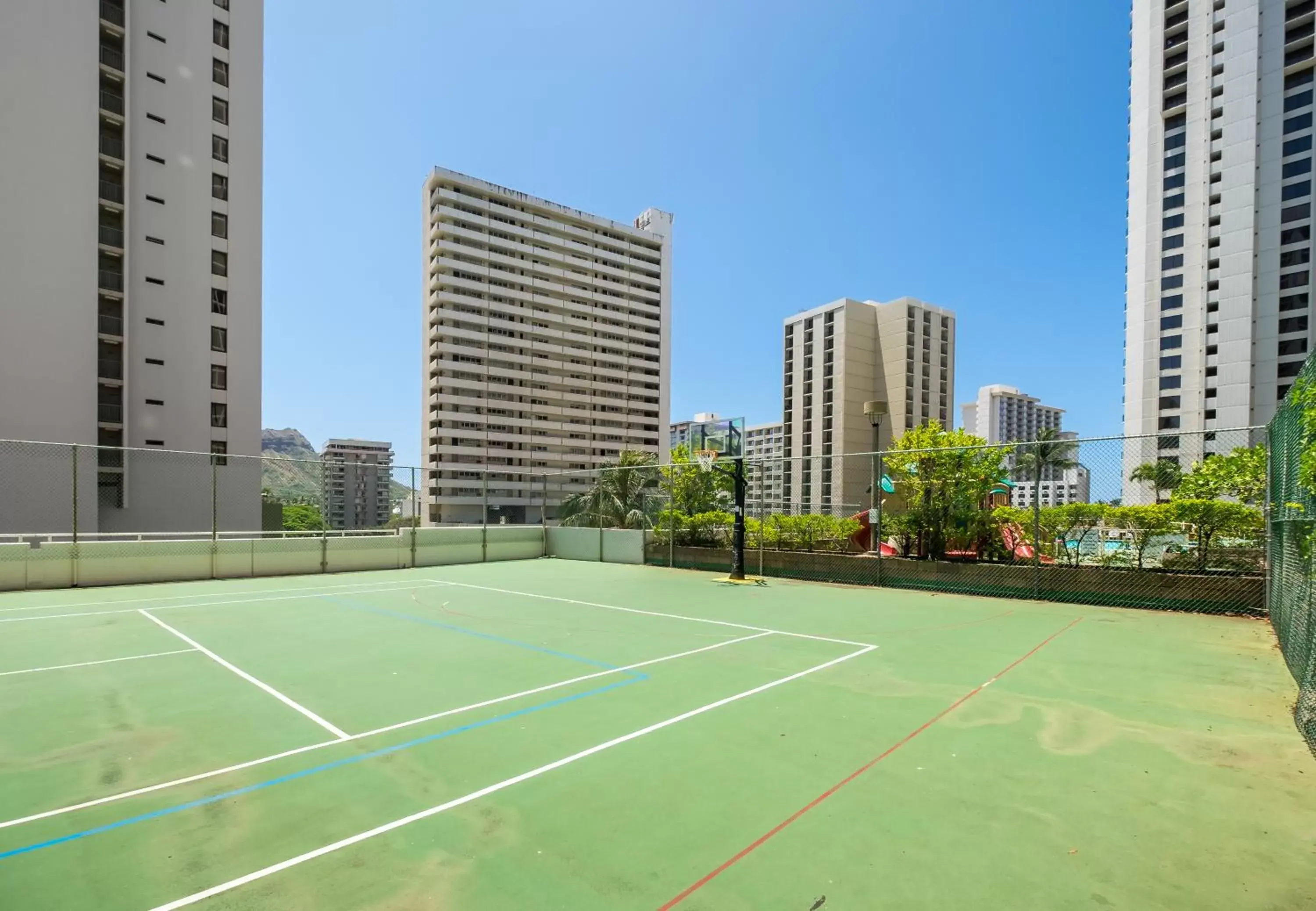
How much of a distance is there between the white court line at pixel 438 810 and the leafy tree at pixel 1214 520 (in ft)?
31.6

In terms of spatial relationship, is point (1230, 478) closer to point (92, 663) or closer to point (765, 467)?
point (765, 467)

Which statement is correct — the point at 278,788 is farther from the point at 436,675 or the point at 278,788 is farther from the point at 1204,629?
the point at 1204,629

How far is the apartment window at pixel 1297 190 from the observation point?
57344 mm

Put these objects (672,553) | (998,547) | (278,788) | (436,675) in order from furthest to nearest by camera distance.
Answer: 1. (672,553)
2. (998,547)
3. (436,675)
4. (278,788)

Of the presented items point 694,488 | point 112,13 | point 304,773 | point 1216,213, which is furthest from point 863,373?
point 304,773

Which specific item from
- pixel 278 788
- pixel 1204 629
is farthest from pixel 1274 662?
pixel 278 788

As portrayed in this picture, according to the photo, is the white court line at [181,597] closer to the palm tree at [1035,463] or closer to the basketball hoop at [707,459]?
the basketball hoop at [707,459]

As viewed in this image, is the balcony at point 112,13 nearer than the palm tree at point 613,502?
No

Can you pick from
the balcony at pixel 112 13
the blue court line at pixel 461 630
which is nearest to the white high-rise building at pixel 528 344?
the balcony at pixel 112 13

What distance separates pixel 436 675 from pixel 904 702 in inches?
185

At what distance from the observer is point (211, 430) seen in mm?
35031

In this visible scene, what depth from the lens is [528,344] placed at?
90.0 metres

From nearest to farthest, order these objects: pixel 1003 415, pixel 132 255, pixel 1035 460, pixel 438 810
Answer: pixel 438 810
pixel 1035 460
pixel 132 255
pixel 1003 415

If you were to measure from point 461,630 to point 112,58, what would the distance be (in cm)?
4170
